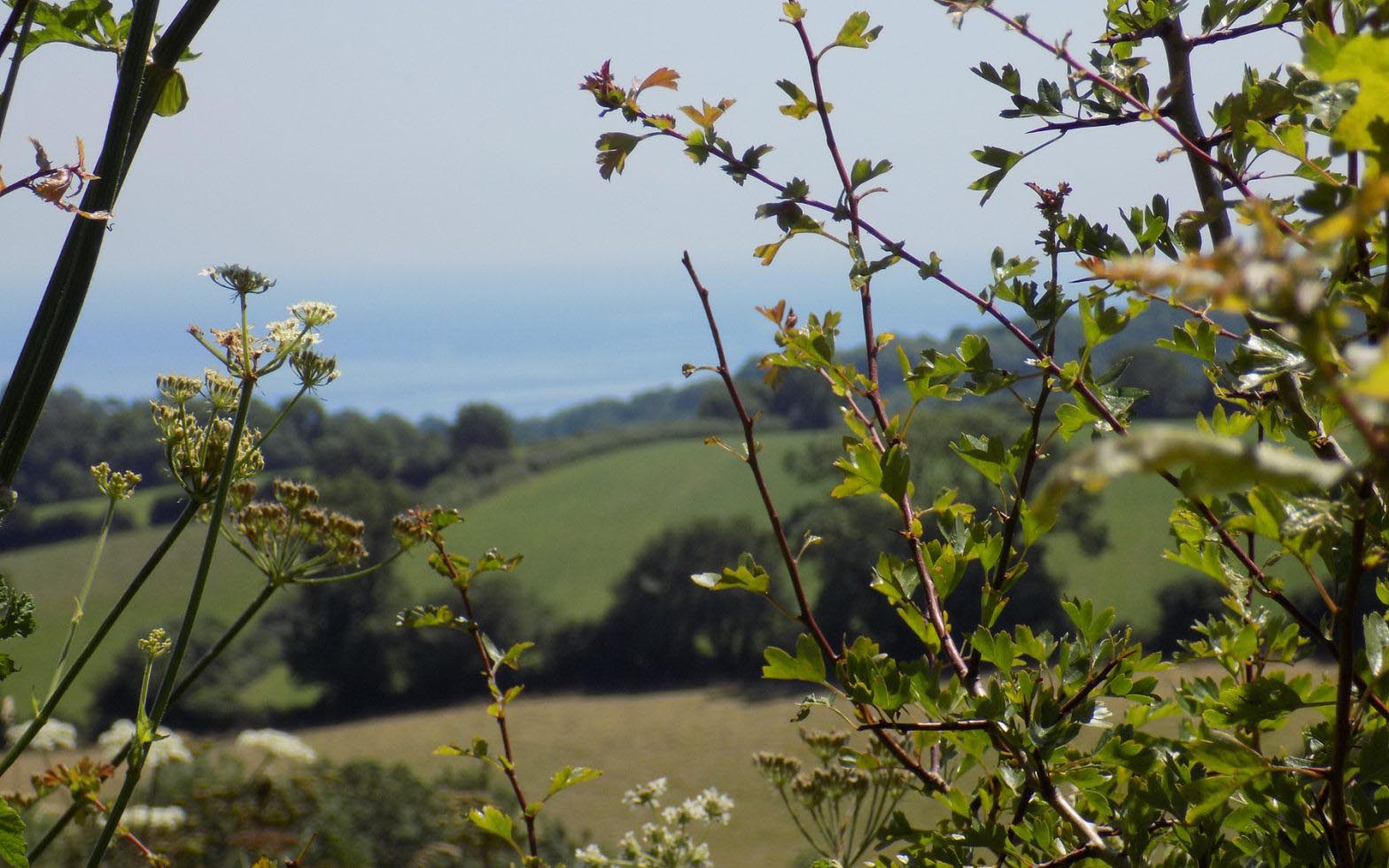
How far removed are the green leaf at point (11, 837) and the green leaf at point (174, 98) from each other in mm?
548

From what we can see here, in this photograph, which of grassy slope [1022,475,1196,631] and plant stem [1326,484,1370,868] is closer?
plant stem [1326,484,1370,868]

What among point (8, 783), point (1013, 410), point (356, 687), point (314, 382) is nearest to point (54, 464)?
point (356, 687)

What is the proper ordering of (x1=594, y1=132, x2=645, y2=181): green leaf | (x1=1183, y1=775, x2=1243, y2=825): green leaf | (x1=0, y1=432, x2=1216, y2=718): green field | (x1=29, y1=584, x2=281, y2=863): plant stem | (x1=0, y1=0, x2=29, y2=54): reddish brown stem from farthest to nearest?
(x1=0, y1=432, x2=1216, y2=718): green field → (x1=594, y1=132, x2=645, y2=181): green leaf → (x1=29, y1=584, x2=281, y2=863): plant stem → (x1=1183, y1=775, x2=1243, y2=825): green leaf → (x1=0, y1=0, x2=29, y2=54): reddish brown stem

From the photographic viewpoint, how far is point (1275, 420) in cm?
110

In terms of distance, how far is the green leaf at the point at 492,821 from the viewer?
4.12 feet

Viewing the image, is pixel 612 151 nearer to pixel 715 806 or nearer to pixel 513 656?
pixel 513 656

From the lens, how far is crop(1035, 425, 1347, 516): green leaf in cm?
31

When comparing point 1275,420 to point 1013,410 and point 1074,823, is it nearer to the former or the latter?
point 1074,823

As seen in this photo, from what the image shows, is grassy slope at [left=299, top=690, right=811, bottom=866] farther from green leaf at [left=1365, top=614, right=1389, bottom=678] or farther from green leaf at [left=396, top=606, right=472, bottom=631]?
green leaf at [left=1365, top=614, right=1389, bottom=678]

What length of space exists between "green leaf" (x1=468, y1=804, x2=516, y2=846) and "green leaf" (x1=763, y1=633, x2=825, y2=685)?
0.48 m

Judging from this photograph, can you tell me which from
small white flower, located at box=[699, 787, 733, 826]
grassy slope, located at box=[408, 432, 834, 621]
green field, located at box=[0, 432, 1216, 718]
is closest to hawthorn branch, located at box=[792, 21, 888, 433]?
small white flower, located at box=[699, 787, 733, 826]

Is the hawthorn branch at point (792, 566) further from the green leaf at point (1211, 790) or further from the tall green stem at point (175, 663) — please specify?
the tall green stem at point (175, 663)

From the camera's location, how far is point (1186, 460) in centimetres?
33

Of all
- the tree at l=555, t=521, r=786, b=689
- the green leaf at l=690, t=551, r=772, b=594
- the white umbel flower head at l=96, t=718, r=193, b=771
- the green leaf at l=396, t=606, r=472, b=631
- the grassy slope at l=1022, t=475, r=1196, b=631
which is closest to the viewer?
the green leaf at l=690, t=551, r=772, b=594
